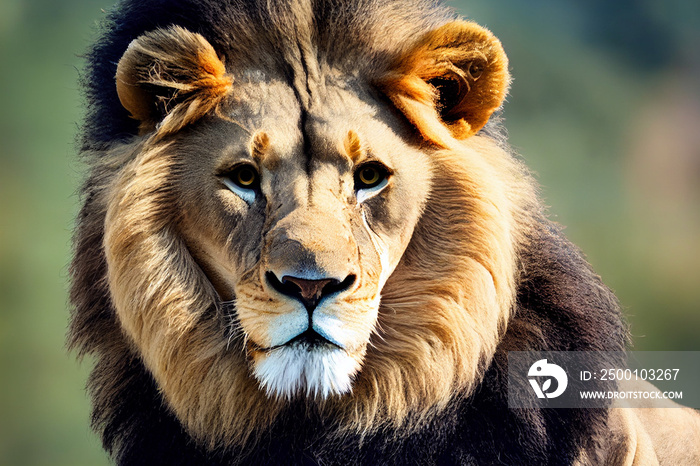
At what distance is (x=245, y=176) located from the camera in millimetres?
2312

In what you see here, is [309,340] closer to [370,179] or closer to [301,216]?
[301,216]

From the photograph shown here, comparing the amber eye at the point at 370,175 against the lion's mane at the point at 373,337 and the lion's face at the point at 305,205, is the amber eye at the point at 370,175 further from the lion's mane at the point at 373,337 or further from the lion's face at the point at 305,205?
the lion's mane at the point at 373,337

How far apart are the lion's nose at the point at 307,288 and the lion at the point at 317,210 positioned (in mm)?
135

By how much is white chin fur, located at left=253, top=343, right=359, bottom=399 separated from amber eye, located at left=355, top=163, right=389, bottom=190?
48 cm

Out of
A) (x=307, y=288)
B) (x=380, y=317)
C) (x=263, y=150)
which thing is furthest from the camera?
(x=380, y=317)

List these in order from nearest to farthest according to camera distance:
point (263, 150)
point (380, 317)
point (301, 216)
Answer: point (301, 216) → point (263, 150) → point (380, 317)

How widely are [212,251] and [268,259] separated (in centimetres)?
29

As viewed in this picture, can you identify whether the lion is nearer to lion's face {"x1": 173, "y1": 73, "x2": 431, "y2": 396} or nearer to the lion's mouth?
lion's face {"x1": 173, "y1": 73, "x2": 431, "y2": 396}

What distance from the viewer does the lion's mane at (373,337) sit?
2.34 m

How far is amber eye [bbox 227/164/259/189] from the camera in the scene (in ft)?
7.54

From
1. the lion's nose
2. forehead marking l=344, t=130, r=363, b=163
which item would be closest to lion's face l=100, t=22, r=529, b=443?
forehead marking l=344, t=130, r=363, b=163

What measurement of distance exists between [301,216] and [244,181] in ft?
0.82

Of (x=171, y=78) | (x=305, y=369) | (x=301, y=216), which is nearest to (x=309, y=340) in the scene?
(x=305, y=369)

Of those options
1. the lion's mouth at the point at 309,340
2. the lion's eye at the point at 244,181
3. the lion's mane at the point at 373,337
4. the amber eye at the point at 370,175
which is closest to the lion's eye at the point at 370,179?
the amber eye at the point at 370,175
